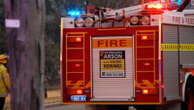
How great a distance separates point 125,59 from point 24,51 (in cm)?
593

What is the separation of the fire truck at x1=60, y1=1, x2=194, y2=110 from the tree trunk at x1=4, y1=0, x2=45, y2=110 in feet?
18.9

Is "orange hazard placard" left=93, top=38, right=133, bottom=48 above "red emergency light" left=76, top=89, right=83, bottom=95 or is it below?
above

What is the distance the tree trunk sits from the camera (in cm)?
520

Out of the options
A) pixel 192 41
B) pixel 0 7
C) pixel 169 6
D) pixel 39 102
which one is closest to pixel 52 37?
pixel 0 7

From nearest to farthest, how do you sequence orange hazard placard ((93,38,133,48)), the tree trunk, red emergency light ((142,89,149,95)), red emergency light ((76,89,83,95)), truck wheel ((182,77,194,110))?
the tree trunk → red emergency light ((142,89,149,95)) → orange hazard placard ((93,38,133,48)) → red emergency light ((76,89,83,95)) → truck wheel ((182,77,194,110))

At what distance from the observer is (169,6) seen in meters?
13.9

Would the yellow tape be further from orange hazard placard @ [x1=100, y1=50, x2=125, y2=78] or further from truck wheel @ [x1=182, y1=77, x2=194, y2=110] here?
orange hazard placard @ [x1=100, y1=50, x2=125, y2=78]

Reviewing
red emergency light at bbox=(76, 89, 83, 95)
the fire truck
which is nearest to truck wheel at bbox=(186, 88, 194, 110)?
the fire truck

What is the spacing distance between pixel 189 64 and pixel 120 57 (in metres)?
1.90

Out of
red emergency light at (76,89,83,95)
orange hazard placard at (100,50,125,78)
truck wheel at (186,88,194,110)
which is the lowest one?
truck wheel at (186,88,194,110)

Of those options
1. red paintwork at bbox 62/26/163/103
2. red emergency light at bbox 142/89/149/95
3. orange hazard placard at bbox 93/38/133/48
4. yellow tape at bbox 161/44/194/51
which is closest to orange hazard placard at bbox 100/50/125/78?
orange hazard placard at bbox 93/38/133/48

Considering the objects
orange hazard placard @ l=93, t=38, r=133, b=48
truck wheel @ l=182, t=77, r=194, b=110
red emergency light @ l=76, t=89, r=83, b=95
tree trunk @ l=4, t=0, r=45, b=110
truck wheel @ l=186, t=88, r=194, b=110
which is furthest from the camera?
truck wheel @ l=186, t=88, r=194, b=110

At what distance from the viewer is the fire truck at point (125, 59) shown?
35.4ft

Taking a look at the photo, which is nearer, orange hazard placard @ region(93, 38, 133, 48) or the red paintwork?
the red paintwork
